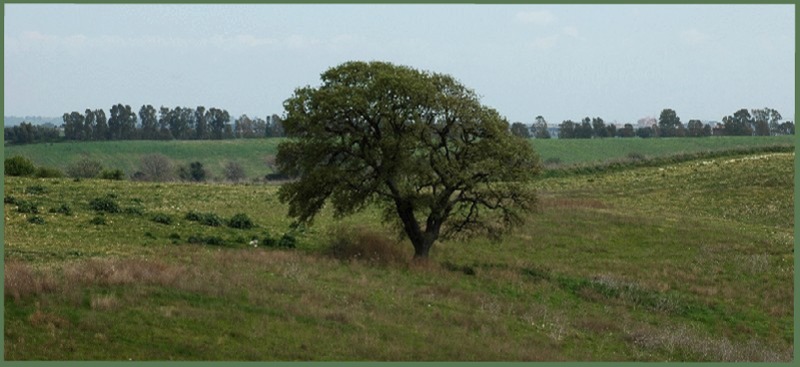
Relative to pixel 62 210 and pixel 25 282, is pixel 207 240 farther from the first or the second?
pixel 25 282

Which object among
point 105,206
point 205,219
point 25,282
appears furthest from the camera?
point 205,219

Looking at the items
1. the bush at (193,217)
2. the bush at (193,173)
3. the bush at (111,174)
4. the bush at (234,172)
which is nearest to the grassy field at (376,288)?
the bush at (193,217)

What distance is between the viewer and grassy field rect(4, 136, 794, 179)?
149500 millimetres

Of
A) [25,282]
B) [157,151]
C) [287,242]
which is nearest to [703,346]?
[287,242]

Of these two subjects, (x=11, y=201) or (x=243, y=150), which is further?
(x=243, y=150)

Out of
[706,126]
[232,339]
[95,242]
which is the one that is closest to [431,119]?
[95,242]

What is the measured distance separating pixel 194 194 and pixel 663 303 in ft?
123

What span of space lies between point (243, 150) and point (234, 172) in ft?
68.1

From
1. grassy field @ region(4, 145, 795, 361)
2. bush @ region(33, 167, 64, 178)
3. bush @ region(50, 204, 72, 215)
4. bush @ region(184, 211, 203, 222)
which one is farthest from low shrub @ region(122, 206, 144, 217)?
bush @ region(33, 167, 64, 178)

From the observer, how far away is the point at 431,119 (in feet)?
119

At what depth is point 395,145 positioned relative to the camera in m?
35.1

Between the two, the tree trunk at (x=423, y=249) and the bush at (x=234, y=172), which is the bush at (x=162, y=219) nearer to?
the tree trunk at (x=423, y=249)

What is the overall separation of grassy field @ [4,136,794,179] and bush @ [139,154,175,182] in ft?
8.89

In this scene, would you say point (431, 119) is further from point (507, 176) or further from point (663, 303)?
point (663, 303)
